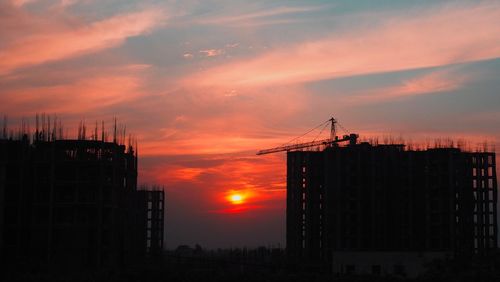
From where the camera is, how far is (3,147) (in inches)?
2485

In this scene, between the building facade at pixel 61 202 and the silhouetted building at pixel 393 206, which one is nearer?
the building facade at pixel 61 202

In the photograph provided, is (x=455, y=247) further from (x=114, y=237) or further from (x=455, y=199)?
(x=114, y=237)

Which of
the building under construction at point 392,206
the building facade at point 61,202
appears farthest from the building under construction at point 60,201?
the building under construction at point 392,206

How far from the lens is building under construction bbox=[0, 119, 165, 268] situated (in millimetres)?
61062

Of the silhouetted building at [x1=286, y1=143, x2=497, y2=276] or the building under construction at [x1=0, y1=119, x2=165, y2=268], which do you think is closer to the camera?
the building under construction at [x1=0, y1=119, x2=165, y2=268]

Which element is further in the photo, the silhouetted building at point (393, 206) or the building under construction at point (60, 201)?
the silhouetted building at point (393, 206)

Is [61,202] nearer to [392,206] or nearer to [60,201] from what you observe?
[60,201]

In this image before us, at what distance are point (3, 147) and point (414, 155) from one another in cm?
3955

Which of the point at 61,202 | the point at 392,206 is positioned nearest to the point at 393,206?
the point at 392,206

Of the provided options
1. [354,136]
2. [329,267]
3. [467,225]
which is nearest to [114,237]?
[329,267]

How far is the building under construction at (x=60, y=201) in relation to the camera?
6106 cm

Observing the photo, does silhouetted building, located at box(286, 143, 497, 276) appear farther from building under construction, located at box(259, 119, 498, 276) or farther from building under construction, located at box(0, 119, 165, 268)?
building under construction, located at box(0, 119, 165, 268)

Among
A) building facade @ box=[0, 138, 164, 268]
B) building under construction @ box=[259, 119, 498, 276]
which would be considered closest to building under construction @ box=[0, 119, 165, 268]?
building facade @ box=[0, 138, 164, 268]

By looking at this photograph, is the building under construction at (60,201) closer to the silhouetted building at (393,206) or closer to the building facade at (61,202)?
the building facade at (61,202)
